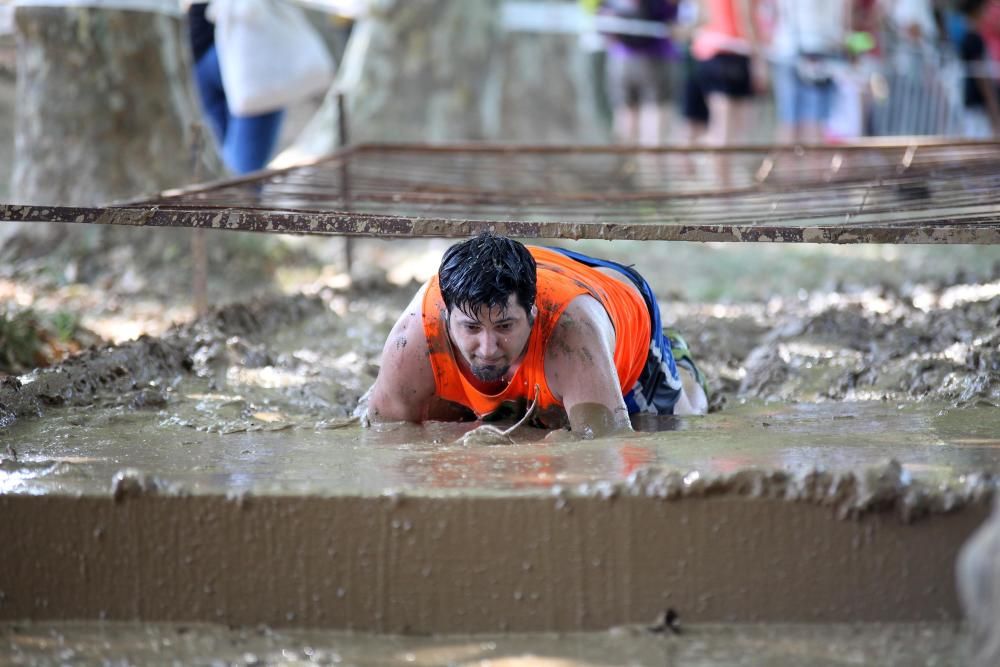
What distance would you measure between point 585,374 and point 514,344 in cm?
22

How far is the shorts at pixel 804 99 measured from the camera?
336 inches

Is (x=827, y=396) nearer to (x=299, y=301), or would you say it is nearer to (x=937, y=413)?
(x=937, y=413)

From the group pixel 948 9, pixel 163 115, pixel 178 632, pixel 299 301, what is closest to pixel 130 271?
pixel 163 115

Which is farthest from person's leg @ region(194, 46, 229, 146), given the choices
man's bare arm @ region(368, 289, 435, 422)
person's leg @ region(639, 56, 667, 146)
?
person's leg @ region(639, 56, 667, 146)

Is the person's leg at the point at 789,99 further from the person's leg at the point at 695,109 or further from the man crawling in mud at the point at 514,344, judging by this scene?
the man crawling in mud at the point at 514,344

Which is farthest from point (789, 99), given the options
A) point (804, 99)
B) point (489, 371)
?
point (489, 371)

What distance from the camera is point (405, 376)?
325cm

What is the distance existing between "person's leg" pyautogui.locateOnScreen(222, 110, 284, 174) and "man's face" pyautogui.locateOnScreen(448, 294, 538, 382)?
319 cm

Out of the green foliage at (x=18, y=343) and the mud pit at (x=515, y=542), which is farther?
the green foliage at (x=18, y=343)

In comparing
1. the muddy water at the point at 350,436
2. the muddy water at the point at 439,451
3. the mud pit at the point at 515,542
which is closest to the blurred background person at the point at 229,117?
the muddy water at the point at 350,436

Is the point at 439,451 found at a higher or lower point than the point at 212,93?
lower

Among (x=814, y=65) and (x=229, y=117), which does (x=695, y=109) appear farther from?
(x=229, y=117)

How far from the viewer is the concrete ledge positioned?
7.84 ft

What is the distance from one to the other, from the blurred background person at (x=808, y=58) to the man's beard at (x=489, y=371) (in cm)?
584
